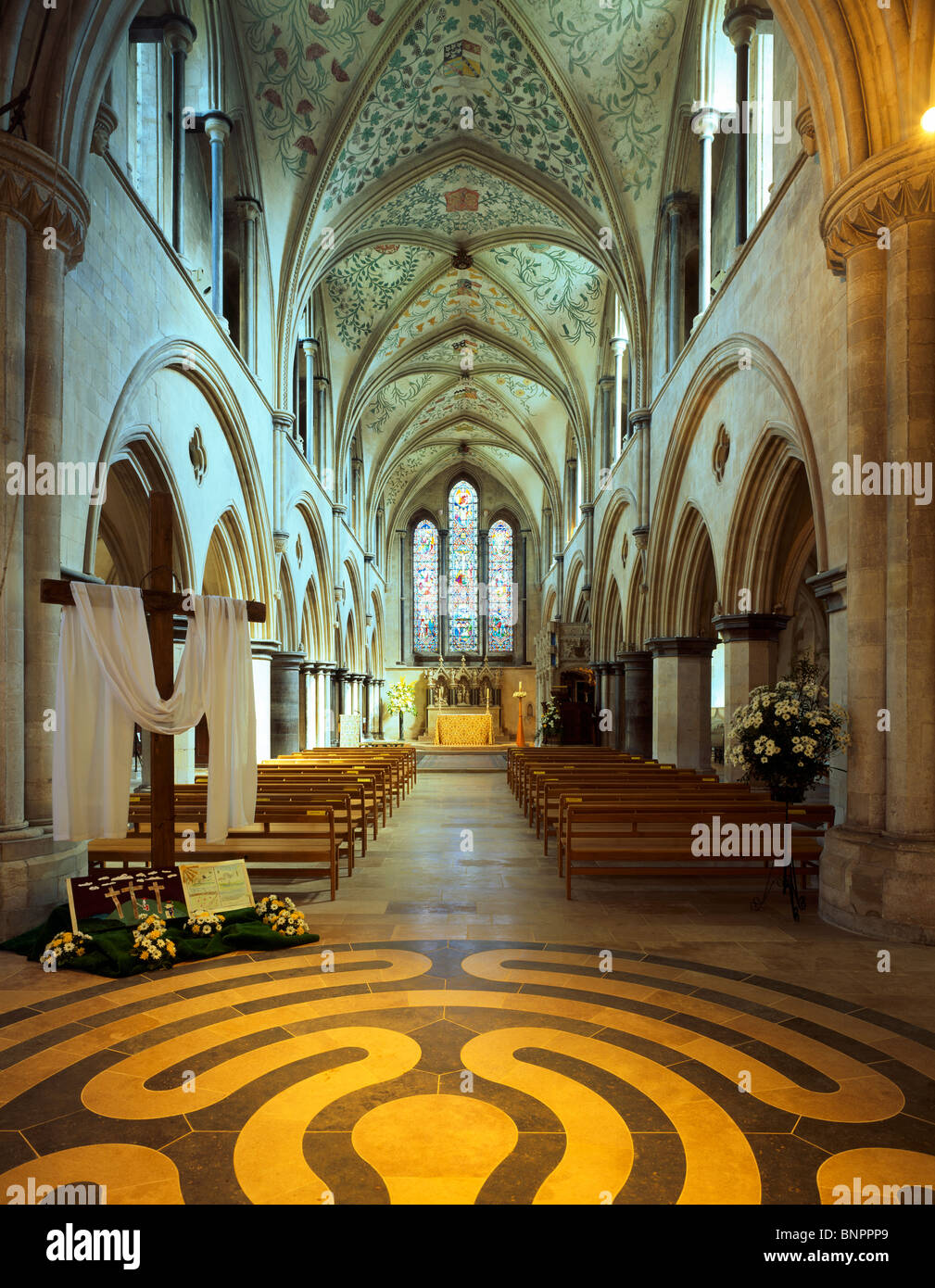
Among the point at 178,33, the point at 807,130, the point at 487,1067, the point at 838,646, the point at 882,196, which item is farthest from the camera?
the point at 178,33

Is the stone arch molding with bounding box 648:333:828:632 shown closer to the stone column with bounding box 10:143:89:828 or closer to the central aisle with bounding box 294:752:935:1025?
the central aisle with bounding box 294:752:935:1025

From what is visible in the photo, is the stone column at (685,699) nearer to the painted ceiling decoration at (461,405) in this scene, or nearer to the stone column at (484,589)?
the painted ceiling decoration at (461,405)

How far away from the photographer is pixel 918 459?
6.31 meters

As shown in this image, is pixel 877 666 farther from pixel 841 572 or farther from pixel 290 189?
pixel 290 189

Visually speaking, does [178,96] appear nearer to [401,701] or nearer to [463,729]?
[463,729]

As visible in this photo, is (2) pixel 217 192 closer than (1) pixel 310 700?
Yes

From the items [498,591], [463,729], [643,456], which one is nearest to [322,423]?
[643,456]

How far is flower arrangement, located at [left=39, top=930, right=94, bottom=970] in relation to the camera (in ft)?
17.2

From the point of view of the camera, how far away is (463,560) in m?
36.8

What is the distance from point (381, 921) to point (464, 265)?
17.5m

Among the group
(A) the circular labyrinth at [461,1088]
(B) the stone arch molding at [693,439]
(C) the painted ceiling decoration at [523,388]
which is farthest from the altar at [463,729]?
(A) the circular labyrinth at [461,1088]

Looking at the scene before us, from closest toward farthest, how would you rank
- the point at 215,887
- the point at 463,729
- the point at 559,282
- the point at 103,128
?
the point at 215,887 → the point at 103,128 → the point at 559,282 → the point at 463,729

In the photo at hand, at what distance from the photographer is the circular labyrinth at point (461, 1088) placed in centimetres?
294

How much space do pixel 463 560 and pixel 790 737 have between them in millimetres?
30634
